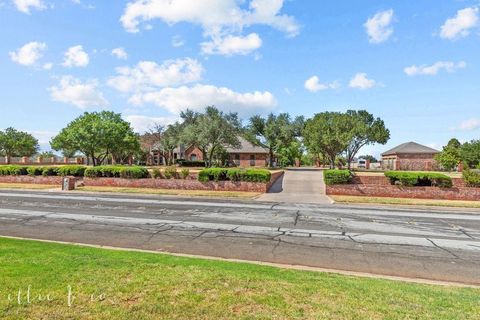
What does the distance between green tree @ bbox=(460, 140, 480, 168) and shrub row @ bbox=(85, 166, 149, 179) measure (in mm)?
51074

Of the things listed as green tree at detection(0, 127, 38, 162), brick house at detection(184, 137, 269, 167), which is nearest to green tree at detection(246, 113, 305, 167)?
brick house at detection(184, 137, 269, 167)

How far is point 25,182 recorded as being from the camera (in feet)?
104

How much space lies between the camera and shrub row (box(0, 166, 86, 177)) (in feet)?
101

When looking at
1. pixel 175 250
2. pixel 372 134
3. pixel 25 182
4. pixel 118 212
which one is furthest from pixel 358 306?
pixel 372 134

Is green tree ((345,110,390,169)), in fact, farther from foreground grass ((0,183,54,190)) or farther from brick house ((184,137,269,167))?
foreground grass ((0,183,54,190))

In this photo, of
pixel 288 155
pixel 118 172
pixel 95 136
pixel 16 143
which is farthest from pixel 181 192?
pixel 16 143

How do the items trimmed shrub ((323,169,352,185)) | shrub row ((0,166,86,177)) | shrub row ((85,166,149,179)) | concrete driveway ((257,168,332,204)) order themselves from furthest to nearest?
1. shrub row ((0,166,86,177))
2. shrub row ((85,166,149,179))
3. trimmed shrub ((323,169,352,185))
4. concrete driveway ((257,168,332,204))

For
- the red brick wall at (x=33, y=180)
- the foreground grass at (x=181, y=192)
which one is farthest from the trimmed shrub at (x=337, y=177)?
the red brick wall at (x=33, y=180)

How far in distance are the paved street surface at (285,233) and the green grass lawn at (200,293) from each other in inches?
74.0

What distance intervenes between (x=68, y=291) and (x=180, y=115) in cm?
5493

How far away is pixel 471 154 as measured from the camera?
54.0 meters

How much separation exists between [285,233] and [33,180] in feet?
95.4

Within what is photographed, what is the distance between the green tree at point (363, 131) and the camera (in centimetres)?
4447

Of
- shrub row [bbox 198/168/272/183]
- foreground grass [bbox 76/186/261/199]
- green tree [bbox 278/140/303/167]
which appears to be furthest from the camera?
green tree [bbox 278/140/303/167]
